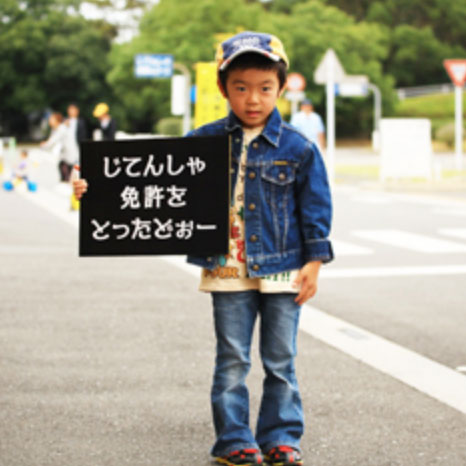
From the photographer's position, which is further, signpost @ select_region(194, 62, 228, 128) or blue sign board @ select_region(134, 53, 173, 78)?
blue sign board @ select_region(134, 53, 173, 78)

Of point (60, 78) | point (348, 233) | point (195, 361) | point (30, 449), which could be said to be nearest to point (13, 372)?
point (195, 361)

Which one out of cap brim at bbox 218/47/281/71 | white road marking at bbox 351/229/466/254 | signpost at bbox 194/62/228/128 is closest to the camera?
cap brim at bbox 218/47/281/71

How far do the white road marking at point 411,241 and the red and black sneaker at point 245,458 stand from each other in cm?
753

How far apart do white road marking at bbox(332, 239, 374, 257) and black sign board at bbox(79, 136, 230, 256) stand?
23.7ft

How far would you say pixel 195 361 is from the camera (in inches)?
223

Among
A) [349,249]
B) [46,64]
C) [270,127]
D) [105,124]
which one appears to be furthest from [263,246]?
[46,64]

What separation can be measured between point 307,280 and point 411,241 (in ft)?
28.0

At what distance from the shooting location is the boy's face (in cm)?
357

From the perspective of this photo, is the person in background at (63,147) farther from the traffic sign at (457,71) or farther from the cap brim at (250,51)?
the cap brim at (250,51)

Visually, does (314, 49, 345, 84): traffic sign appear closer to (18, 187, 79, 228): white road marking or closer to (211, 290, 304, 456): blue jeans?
(18, 187, 79, 228): white road marking

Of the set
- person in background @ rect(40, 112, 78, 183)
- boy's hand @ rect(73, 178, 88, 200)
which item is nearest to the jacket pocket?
boy's hand @ rect(73, 178, 88, 200)

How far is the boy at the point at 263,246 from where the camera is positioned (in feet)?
11.9

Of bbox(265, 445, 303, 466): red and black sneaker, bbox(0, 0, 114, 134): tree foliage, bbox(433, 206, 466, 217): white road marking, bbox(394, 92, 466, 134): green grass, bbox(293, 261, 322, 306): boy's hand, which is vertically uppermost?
bbox(0, 0, 114, 134): tree foliage

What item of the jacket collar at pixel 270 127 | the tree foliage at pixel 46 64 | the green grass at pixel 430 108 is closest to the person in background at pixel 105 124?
the jacket collar at pixel 270 127
